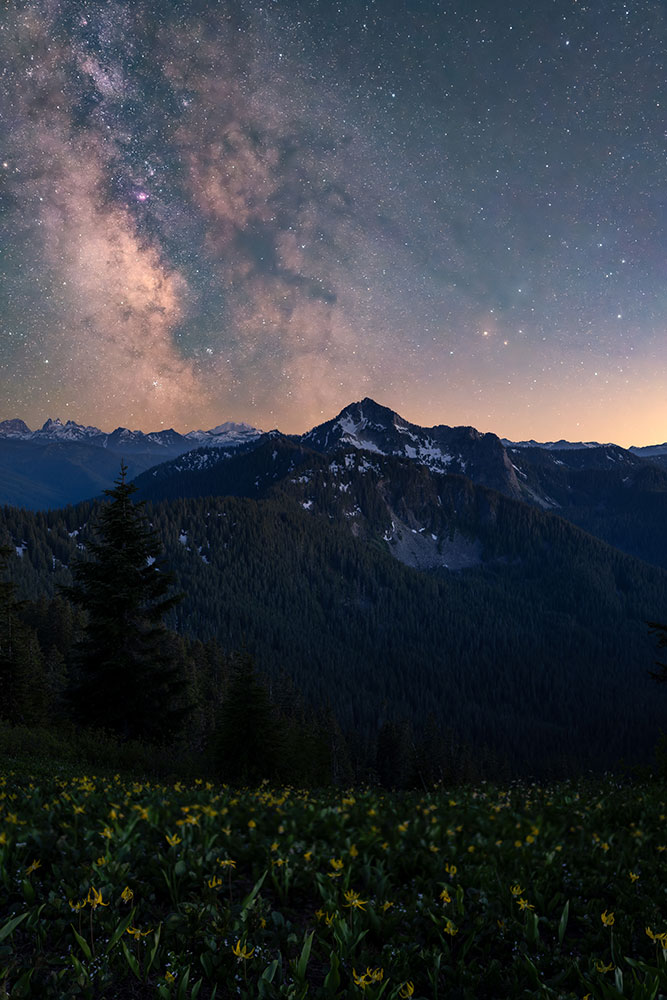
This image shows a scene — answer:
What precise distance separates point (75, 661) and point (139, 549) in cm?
547

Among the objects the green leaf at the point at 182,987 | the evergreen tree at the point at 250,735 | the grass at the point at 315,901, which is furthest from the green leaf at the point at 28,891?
the evergreen tree at the point at 250,735

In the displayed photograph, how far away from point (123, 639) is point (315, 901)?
1898cm

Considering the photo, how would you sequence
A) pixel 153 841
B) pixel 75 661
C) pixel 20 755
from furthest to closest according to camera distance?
pixel 75 661 → pixel 20 755 → pixel 153 841

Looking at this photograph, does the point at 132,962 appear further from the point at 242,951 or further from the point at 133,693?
the point at 133,693

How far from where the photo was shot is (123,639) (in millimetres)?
20641

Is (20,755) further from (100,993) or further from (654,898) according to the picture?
(654,898)

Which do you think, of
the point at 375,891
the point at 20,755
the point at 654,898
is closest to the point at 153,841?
the point at 375,891

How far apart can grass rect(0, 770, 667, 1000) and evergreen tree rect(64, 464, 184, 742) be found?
49.3 feet

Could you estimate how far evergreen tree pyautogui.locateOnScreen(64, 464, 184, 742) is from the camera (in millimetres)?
20047

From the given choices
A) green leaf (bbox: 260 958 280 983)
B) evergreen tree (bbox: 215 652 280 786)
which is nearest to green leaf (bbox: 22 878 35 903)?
green leaf (bbox: 260 958 280 983)

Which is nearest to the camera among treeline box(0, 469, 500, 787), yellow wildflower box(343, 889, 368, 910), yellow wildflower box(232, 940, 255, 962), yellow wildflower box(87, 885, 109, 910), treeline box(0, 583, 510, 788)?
yellow wildflower box(232, 940, 255, 962)

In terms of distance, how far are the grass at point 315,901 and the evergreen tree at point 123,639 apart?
15040mm

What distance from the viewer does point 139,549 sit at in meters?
21.1

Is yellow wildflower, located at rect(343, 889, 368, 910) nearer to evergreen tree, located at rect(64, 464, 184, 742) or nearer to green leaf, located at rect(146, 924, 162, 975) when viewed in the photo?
green leaf, located at rect(146, 924, 162, 975)
